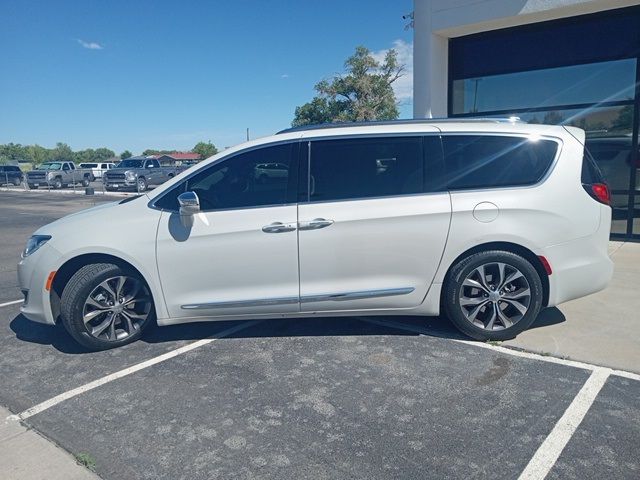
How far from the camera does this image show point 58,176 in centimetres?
3278

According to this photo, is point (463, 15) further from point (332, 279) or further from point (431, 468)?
point (431, 468)

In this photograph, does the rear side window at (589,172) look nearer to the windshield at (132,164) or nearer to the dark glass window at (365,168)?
the dark glass window at (365,168)

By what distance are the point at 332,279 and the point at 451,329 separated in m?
1.30

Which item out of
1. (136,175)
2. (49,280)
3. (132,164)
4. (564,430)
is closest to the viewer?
(564,430)

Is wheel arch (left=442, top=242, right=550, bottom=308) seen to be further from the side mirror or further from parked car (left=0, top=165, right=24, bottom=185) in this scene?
parked car (left=0, top=165, right=24, bottom=185)

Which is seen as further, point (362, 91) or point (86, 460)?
point (362, 91)

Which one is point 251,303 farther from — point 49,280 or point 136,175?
point 136,175

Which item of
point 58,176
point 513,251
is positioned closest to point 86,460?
point 513,251

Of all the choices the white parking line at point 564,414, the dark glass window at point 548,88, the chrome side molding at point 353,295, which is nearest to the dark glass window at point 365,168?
the chrome side molding at point 353,295

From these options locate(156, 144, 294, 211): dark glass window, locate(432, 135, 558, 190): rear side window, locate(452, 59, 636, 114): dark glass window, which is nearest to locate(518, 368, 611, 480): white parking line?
locate(432, 135, 558, 190): rear side window

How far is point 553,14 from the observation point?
25.2 feet

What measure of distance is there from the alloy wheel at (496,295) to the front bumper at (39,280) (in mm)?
3476

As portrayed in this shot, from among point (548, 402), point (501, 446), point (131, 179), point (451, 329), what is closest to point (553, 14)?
point (451, 329)

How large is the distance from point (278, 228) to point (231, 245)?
1.35ft
